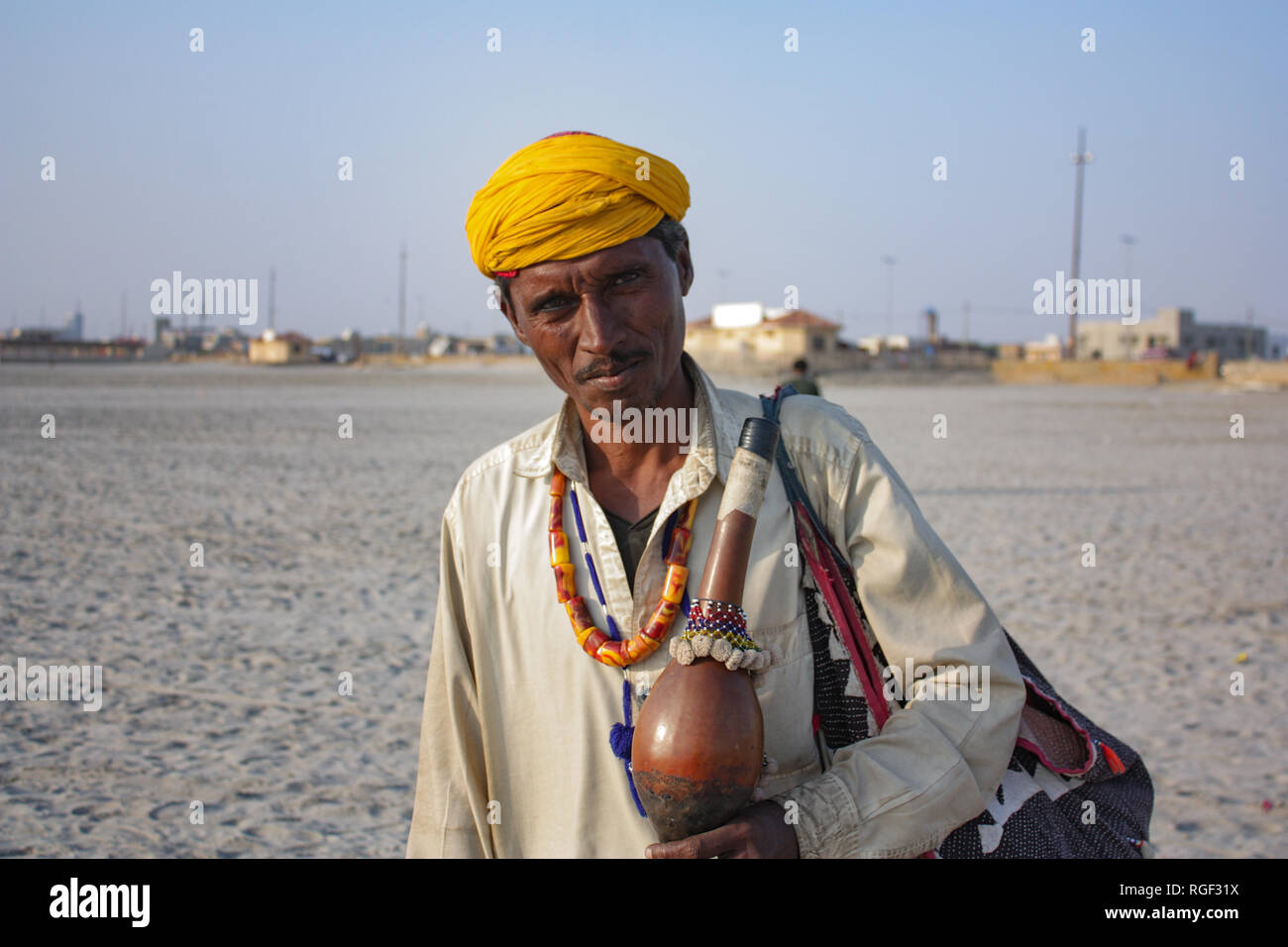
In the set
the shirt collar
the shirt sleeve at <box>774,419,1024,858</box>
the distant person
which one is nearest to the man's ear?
the shirt collar

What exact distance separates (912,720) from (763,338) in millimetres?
60663

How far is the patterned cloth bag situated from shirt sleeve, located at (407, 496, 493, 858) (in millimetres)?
628

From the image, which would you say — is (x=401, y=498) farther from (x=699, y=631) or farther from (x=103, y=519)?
(x=699, y=631)

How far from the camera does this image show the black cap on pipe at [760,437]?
5.42ft

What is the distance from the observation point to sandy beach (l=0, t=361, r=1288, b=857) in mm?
4543

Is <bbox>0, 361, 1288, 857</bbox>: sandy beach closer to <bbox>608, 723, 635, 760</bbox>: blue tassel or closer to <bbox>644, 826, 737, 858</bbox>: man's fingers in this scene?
<bbox>608, 723, 635, 760</bbox>: blue tassel

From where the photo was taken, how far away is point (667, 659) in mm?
1841

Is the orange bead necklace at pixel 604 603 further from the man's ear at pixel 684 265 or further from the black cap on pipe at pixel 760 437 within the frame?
the man's ear at pixel 684 265

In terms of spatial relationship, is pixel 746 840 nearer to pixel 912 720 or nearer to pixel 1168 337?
pixel 912 720

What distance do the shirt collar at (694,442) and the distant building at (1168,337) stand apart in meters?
78.9
